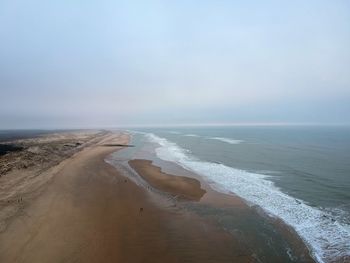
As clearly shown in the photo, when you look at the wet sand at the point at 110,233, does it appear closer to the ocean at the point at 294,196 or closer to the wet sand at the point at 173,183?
the ocean at the point at 294,196

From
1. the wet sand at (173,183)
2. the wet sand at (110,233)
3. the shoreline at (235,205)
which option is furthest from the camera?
the wet sand at (173,183)

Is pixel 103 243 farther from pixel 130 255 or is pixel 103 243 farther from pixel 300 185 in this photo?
pixel 300 185

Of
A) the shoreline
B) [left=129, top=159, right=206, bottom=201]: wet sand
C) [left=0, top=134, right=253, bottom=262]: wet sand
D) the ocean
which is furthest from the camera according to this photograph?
[left=129, top=159, right=206, bottom=201]: wet sand

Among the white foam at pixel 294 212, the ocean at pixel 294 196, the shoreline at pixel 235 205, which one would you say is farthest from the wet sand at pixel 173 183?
the white foam at pixel 294 212

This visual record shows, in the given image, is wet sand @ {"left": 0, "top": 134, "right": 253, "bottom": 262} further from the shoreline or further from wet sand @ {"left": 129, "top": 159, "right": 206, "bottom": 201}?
wet sand @ {"left": 129, "top": 159, "right": 206, "bottom": 201}

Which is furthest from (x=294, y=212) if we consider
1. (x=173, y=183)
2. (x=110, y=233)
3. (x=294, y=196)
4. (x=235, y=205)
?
(x=110, y=233)

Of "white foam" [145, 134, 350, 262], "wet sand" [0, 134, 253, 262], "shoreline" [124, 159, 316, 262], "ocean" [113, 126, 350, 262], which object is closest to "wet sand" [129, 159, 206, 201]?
"shoreline" [124, 159, 316, 262]
